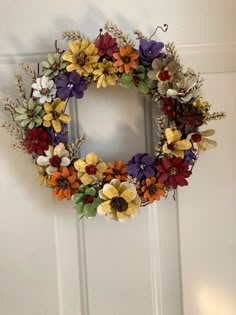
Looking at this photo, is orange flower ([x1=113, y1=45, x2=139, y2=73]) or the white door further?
the white door

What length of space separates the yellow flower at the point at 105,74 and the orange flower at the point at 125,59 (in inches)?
0.6

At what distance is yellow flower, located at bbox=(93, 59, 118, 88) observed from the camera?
42.9 inches

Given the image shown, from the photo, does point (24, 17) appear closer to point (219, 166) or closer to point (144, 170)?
point (144, 170)

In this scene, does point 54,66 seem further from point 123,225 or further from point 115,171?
point 123,225

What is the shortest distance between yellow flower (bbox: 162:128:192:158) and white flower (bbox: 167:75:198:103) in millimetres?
75

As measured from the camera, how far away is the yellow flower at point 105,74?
1.09 m

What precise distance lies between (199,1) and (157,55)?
0.65 feet

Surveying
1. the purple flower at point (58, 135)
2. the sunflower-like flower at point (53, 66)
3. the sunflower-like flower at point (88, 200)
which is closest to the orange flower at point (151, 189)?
the sunflower-like flower at point (88, 200)

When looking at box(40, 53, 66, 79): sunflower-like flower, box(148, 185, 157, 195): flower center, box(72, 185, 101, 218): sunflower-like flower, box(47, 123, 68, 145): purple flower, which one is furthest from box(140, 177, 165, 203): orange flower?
box(40, 53, 66, 79): sunflower-like flower

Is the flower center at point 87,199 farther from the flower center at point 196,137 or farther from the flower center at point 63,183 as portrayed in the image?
the flower center at point 196,137

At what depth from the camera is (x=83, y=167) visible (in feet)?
3.61

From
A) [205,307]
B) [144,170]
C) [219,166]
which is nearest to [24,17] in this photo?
[144,170]

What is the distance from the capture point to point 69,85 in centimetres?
110

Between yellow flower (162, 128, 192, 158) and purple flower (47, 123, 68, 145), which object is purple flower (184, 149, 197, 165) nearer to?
yellow flower (162, 128, 192, 158)
